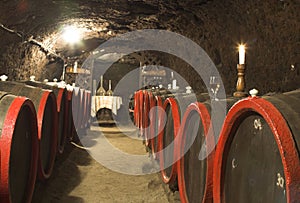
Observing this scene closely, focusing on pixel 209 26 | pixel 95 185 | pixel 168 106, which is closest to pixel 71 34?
pixel 209 26

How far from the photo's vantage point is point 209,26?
16.7ft

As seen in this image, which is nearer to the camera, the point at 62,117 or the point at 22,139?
the point at 22,139

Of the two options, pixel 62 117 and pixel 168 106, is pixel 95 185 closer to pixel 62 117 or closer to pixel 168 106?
pixel 62 117

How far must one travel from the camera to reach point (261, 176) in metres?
1.07

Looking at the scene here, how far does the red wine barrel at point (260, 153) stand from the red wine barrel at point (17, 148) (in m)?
0.99

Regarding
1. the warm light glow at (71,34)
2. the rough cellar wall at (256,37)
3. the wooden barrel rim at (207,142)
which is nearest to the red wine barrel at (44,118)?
the wooden barrel rim at (207,142)

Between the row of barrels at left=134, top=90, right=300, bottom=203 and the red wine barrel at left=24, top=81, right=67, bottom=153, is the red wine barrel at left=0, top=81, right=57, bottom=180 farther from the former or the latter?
the row of barrels at left=134, top=90, right=300, bottom=203

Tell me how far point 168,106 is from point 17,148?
59.0 inches

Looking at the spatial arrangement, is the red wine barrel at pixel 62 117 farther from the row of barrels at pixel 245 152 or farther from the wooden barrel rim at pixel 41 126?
the row of barrels at pixel 245 152

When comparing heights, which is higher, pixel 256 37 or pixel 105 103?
pixel 256 37

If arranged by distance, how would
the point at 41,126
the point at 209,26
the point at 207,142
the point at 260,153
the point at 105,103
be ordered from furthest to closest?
the point at 105,103
the point at 209,26
the point at 41,126
the point at 207,142
the point at 260,153

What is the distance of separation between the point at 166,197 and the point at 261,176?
1.83 m

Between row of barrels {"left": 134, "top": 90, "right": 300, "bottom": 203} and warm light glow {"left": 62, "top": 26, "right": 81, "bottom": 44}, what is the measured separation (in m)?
5.95

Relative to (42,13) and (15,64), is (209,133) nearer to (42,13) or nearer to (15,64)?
(42,13)
